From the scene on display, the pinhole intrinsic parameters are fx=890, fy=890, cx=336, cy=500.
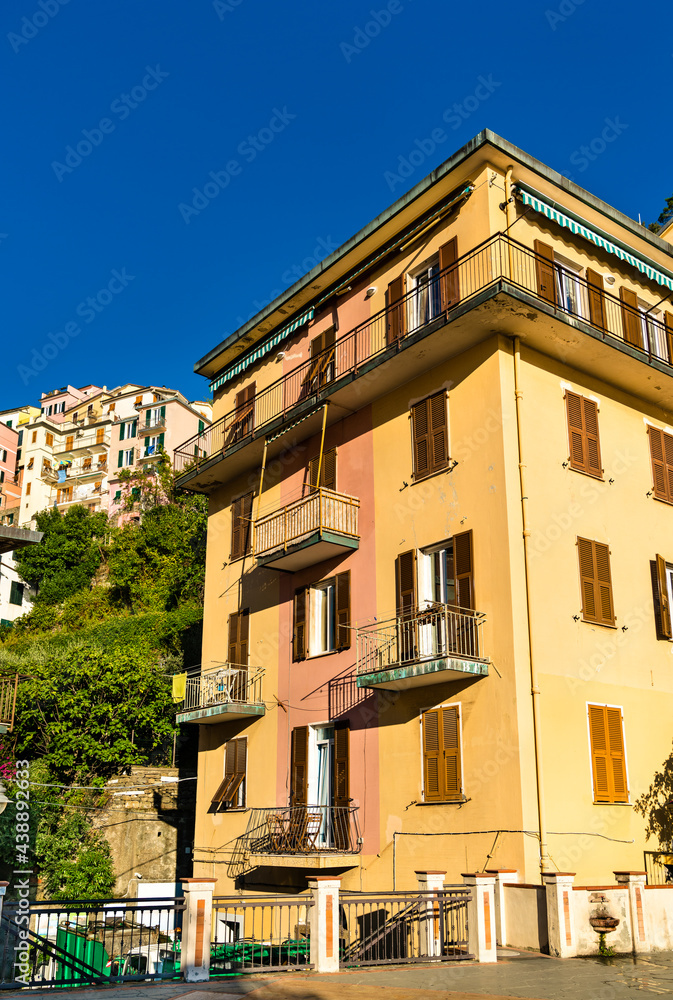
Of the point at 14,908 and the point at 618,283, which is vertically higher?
the point at 618,283

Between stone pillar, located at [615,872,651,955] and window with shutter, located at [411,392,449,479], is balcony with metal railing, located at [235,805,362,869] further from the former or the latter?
window with shutter, located at [411,392,449,479]

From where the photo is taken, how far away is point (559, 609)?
1577 centimetres

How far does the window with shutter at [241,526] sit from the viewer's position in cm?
2330

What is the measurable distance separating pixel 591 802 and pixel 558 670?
2245 millimetres

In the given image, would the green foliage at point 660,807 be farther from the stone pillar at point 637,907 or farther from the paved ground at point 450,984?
the paved ground at point 450,984

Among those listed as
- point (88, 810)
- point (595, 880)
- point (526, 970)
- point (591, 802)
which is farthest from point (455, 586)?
point (88, 810)

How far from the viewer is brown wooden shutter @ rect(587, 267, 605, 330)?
60.4 feet

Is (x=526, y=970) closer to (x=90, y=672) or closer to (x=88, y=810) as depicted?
(x=88, y=810)

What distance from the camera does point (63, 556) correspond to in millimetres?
58000

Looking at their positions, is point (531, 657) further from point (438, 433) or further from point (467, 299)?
point (467, 299)

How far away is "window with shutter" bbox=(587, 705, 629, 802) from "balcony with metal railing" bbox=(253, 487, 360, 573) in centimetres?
610

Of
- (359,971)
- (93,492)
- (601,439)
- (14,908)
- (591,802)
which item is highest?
(93,492)

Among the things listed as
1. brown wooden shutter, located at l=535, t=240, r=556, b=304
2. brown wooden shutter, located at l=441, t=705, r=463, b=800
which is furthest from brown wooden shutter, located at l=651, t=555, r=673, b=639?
brown wooden shutter, located at l=535, t=240, r=556, b=304

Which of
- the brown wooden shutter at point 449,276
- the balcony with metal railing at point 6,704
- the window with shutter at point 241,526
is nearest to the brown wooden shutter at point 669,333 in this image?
the brown wooden shutter at point 449,276
